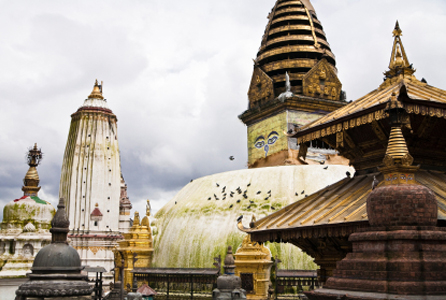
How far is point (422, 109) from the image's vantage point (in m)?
9.44

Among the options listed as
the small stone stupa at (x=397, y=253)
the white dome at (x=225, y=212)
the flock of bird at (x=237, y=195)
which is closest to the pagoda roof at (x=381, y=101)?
the small stone stupa at (x=397, y=253)

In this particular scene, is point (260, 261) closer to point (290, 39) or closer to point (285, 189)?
point (285, 189)

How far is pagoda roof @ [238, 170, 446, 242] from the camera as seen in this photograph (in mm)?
8766

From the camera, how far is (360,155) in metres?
11.3

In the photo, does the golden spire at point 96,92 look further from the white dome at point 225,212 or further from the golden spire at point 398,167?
the golden spire at point 398,167

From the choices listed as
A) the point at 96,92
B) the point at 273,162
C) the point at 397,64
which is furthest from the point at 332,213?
the point at 96,92

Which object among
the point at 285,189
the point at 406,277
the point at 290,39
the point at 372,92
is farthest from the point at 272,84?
the point at 406,277

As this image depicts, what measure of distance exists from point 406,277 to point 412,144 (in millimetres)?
5044

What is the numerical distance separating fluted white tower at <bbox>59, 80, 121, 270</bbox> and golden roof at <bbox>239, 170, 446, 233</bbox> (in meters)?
30.9

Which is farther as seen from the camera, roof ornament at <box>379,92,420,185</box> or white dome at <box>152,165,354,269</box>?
white dome at <box>152,165,354,269</box>

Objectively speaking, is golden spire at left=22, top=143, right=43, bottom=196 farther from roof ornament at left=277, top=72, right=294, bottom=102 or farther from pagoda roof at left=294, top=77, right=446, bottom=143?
roof ornament at left=277, top=72, right=294, bottom=102

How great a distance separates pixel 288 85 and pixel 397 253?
22444 mm

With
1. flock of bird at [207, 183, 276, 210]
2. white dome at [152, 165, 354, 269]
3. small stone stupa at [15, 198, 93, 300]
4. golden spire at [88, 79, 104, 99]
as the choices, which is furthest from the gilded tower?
small stone stupa at [15, 198, 93, 300]

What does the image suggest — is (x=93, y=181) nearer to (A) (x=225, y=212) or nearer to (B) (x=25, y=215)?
(A) (x=225, y=212)
